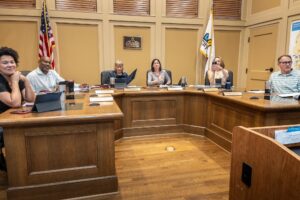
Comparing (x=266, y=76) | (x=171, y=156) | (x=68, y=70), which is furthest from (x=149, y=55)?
(x=171, y=156)

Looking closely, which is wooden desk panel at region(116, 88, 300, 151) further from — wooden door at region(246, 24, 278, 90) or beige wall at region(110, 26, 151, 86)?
wooden door at region(246, 24, 278, 90)

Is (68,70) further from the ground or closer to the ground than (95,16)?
closer to the ground

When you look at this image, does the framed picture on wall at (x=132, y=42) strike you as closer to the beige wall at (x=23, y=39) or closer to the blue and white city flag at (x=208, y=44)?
the blue and white city flag at (x=208, y=44)

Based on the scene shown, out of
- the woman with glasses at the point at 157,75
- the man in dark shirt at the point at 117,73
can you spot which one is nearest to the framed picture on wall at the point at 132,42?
the woman with glasses at the point at 157,75

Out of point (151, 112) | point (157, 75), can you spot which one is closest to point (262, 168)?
point (151, 112)

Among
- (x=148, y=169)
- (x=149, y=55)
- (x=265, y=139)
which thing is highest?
(x=149, y=55)

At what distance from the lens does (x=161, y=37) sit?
16.4ft

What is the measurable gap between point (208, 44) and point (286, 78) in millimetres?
2172

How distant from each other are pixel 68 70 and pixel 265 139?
4.43 m

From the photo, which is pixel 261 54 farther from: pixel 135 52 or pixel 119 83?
pixel 119 83

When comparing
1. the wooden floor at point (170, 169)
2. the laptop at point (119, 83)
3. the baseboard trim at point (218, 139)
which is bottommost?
the wooden floor at point (170, 169)

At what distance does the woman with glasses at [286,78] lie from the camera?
10.3 ft

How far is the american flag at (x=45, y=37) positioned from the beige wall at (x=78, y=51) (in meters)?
0.22

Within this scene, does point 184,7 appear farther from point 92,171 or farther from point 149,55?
point 92,171
